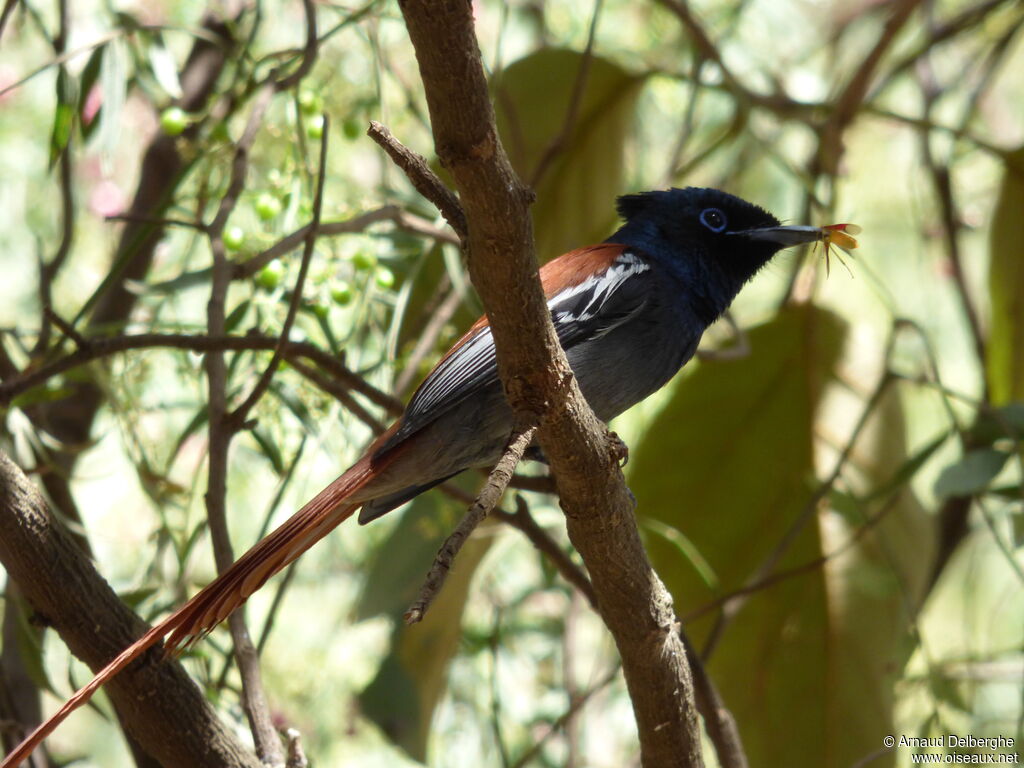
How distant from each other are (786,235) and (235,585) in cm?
186

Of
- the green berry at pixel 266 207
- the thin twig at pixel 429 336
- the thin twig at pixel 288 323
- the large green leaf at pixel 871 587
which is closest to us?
the thin twig at pixel 288 323

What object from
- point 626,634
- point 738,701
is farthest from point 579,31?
point 626,634

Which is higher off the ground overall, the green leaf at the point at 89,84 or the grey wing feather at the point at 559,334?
the green leaf at the point at 89,84

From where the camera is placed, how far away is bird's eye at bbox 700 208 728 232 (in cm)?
345

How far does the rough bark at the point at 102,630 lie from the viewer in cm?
215

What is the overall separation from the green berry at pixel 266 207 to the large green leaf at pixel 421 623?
1081mm

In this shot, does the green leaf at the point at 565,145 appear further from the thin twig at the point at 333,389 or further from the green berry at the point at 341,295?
the thin twig at the point at 333,389

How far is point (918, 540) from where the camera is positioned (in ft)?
12.7

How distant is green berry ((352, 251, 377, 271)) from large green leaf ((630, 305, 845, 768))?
1.39m

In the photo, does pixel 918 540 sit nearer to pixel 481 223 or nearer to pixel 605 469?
pixel 605 469

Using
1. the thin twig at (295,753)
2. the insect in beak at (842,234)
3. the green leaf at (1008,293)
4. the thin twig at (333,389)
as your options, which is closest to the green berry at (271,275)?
the thin twig at (333,389)

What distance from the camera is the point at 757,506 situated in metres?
4.04

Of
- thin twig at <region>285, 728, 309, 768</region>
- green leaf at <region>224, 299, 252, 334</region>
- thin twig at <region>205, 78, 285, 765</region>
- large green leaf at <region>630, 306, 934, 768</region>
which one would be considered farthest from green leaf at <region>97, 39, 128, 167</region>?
large green leaf at <region>630, 306, 934, 768</region>

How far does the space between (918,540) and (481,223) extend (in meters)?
2.68
